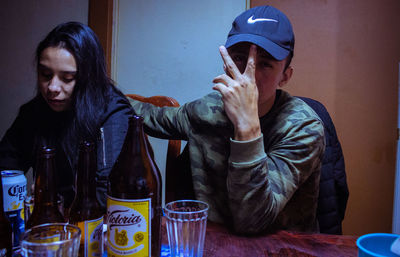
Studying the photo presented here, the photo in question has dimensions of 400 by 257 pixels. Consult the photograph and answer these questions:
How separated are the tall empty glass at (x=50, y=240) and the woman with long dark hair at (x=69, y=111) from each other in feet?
1.75

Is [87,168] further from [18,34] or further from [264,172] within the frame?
[18,34]

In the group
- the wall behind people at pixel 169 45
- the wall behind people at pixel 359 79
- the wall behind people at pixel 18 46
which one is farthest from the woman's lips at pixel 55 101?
the wall behind people at pixel 359 79

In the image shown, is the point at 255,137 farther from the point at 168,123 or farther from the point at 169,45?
the point at 169,45

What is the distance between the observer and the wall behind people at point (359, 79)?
2137 mm

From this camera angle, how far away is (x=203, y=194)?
1.10 meters

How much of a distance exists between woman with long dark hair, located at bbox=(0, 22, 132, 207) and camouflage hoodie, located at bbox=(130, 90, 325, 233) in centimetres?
16

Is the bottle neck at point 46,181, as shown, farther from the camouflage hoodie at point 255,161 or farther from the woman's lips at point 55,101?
the woman's lips at point 55,101

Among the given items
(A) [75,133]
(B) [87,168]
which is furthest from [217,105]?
(B) [87,168]

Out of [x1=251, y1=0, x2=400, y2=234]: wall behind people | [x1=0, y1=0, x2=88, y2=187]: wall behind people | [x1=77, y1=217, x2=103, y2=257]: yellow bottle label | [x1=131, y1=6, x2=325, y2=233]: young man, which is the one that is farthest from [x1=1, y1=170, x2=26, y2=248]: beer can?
[x1=251, y1=0, x2=400, y2=234]: wall behind people

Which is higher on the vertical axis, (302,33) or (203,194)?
(302,33)

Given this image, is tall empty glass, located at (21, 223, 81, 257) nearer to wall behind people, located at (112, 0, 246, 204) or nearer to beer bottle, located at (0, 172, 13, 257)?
beer bottle, located at (0, 172, 13, 257)

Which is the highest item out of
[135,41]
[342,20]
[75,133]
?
[342,20]

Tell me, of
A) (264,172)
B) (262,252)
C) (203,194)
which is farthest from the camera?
(203,194)

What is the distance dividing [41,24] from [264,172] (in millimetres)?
2024
